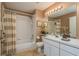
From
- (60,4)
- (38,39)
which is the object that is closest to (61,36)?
(38,39)

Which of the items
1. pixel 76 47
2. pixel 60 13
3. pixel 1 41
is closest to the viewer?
pixel 76 47

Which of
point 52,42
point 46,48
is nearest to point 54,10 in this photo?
point 52,42

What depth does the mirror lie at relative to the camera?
1.43 m

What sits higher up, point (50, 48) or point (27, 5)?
point (27, 5)

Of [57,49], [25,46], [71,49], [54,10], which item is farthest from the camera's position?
[54,10]

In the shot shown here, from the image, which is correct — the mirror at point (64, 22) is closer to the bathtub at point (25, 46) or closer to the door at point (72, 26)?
the door at point (72, 26)

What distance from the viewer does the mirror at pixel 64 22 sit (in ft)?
4.70

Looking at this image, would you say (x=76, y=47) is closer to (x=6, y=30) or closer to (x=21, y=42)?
(x=21, y=42)

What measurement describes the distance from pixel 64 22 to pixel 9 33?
2.92 ft

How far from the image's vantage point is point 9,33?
147 centimetres

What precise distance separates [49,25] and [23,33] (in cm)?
45

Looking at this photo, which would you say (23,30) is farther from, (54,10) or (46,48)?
(54,10)

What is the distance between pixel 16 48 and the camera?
150cm

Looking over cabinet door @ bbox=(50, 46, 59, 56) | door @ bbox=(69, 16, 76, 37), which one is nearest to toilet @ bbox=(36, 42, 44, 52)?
cabinet door @ bbox=(50, 46, 59, 56)
